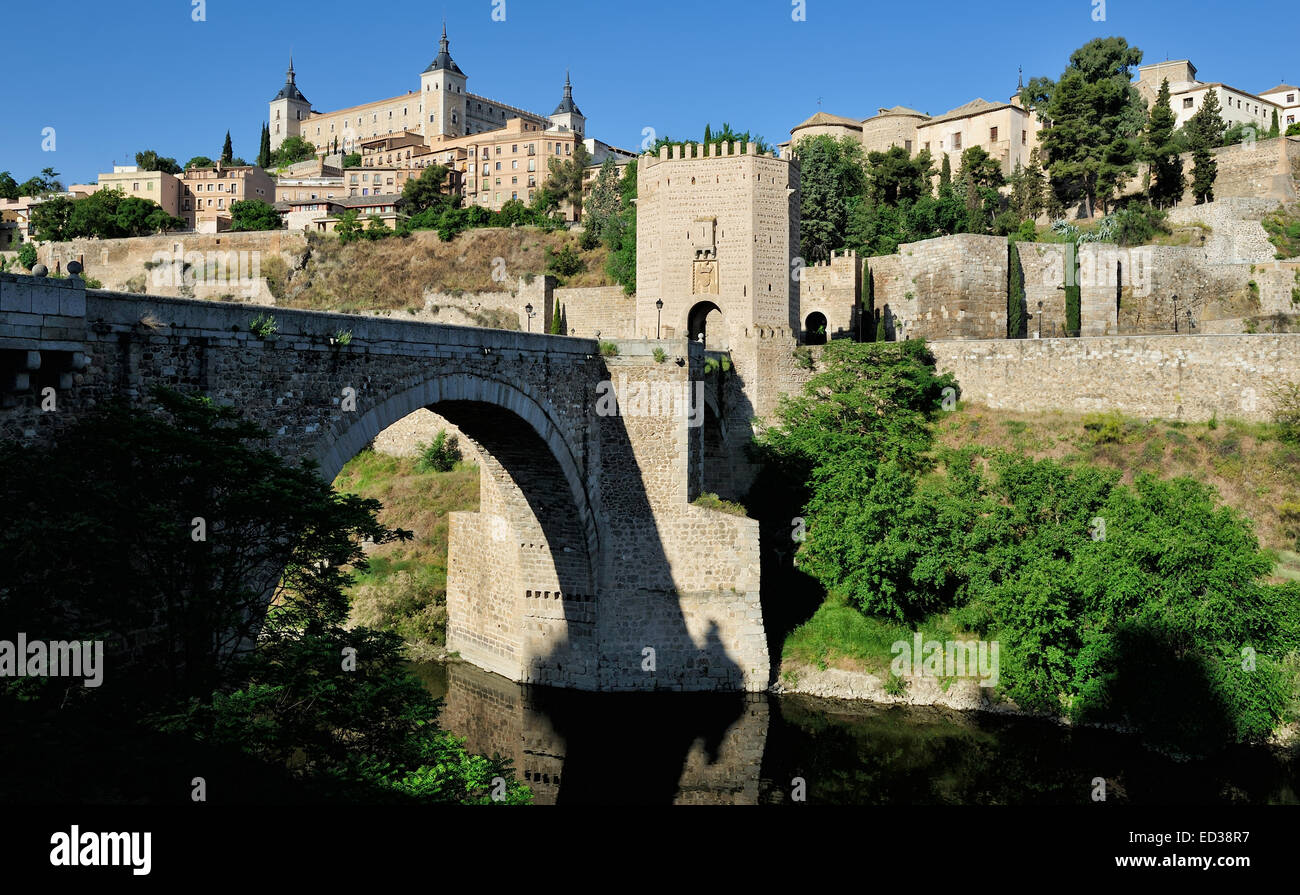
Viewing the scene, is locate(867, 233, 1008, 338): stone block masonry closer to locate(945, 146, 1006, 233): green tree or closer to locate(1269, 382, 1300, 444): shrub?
locate(1269, 382, 1300, 444): shrub

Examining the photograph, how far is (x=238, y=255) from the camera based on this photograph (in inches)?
2366

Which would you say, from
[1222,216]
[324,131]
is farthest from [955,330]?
[324,131]

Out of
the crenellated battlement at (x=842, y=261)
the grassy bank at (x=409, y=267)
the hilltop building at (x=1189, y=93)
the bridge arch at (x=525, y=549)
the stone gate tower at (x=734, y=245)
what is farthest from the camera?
the hilltop building at (x=1189, y=93)

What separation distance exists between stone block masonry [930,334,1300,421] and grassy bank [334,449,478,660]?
16113 mm

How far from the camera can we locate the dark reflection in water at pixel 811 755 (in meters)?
18.3

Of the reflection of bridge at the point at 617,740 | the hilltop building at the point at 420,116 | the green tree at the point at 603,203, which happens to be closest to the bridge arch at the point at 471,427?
the reflection of bridge at the point at 617,740

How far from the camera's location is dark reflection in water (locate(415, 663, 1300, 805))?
720 inches

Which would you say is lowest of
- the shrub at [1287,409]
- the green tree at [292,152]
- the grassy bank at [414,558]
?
the grassy bank at [414,558]

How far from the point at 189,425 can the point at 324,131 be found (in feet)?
374

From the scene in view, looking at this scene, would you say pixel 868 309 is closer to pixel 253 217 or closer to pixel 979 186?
pixel 979 186

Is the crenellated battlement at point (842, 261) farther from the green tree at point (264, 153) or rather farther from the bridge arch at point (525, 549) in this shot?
the green tree at point (264, 153)

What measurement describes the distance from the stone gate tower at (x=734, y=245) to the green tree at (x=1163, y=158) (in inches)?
909

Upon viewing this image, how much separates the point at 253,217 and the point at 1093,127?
52.3 meters
